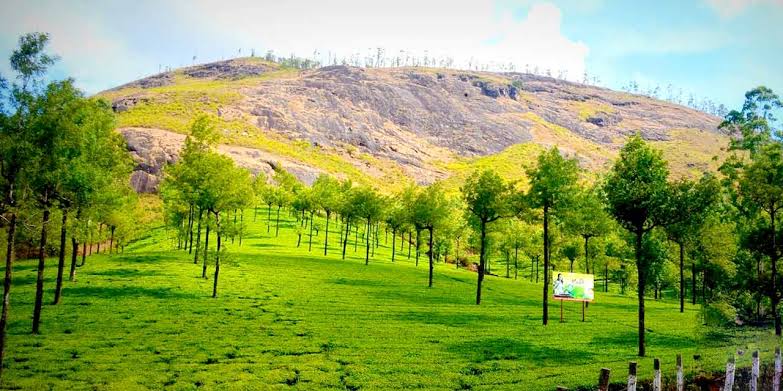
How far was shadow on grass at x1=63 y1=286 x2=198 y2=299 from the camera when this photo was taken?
1981 inches

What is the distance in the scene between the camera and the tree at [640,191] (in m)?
35.5

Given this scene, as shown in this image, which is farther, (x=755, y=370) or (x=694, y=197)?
A: (x=694, y=197)

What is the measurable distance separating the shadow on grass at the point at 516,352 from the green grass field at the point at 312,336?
157 millimetres

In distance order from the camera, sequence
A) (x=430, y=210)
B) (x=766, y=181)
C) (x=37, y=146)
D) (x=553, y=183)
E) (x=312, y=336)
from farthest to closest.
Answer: (x=430, y=210), (x=553, y=183), (x=312, y=336), (x=766, y=181), (x=37, y=146)

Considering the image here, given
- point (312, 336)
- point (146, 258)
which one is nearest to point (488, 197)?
point (312, 336)

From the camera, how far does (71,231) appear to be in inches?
1694

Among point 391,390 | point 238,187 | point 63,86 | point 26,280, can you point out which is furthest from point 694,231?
point 26,280

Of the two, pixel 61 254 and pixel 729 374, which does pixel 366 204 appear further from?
pixel 729 374

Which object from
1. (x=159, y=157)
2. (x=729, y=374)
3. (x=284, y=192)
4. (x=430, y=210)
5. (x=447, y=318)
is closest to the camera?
(x=729, y=374)

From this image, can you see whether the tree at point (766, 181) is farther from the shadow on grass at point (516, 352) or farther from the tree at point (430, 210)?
the tree at point (430, 210)

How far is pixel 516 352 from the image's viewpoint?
3669 centimetres

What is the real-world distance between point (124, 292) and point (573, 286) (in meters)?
47.3

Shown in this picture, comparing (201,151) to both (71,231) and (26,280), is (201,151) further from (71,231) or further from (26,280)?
(26,280)

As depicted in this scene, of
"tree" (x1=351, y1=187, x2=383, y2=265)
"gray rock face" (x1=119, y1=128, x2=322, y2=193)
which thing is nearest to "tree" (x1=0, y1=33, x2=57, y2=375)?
"tree" (x1=351, y1=187, x2=383, y2=265)
